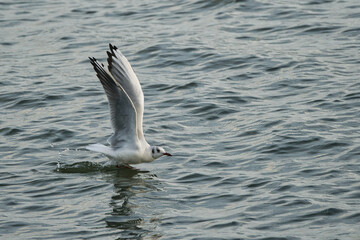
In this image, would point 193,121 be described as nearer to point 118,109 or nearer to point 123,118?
point 123,118

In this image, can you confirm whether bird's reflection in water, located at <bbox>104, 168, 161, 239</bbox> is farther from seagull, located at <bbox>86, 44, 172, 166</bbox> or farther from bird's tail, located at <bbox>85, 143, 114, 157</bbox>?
bird's tail, located at <bbox>85, 143, 114, 157</bbox>

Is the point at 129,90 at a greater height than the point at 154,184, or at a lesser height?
greater

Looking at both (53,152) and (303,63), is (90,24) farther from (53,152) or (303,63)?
(53,152)

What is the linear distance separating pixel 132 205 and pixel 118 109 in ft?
4.59

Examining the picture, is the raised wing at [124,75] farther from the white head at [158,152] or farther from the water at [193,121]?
the water at [193,121]

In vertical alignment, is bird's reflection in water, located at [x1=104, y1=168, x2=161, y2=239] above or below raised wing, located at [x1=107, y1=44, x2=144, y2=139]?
below

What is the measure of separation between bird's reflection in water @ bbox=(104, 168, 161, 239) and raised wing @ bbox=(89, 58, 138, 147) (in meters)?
0.54

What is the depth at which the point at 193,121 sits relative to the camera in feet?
38.5

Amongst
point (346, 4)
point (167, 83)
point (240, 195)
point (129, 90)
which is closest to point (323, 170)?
point (240, 195)

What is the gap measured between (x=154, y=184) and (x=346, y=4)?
9661 millimetres

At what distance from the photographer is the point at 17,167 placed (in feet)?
33.5

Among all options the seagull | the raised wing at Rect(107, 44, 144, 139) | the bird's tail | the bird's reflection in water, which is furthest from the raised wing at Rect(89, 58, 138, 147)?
the bird's reflection in water

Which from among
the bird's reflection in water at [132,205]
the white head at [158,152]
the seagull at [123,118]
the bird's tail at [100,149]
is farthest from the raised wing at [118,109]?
the bird's reflection in water at [132,205]

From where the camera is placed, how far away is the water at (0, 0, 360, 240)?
27.1 ft
